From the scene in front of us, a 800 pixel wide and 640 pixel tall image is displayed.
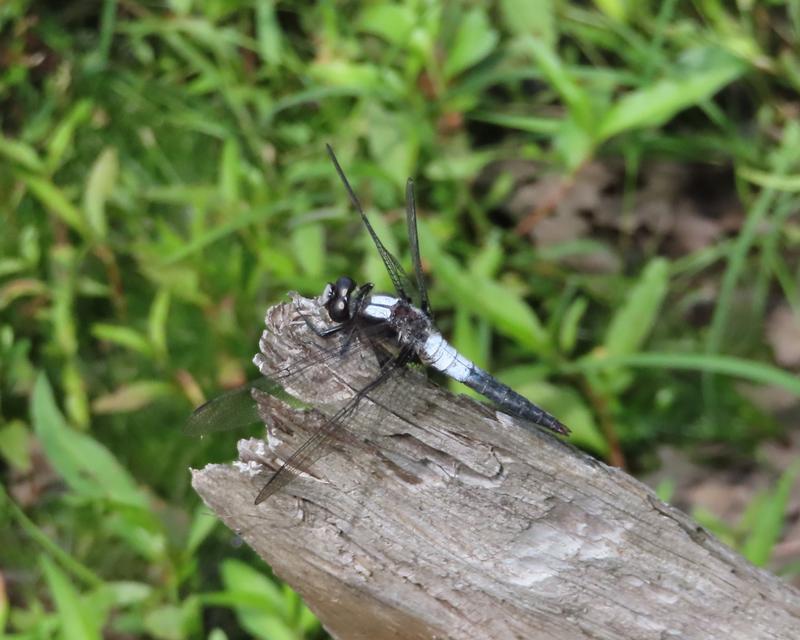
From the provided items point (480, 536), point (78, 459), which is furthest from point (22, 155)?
point (480, 536)

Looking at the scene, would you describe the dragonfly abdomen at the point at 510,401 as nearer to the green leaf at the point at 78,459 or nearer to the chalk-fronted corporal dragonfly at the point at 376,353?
the chalk-fronted corporal dragonfly at the point at 376,353

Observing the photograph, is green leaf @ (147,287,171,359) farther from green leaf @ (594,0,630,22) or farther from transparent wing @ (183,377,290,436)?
green leaf @ (594,0,630,22)

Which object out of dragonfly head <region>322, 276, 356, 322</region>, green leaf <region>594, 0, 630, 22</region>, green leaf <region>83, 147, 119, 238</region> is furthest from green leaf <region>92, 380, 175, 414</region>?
green leaf <region>594, 0, 630, 22</region>

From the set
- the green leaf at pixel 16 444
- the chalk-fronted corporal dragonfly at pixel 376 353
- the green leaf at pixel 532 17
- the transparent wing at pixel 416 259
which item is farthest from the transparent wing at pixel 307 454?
the green leaf at pixel 532 17

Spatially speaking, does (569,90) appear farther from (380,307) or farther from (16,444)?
(16,444)

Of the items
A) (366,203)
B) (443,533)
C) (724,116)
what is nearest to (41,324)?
(366,203)
